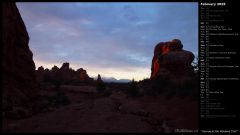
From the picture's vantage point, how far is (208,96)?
6121mm

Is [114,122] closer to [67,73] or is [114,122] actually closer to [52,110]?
[52,110]

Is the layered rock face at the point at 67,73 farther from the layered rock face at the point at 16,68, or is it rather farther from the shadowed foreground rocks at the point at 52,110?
the layered rock face at the point at 16,68

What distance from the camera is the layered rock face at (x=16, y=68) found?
1325 cm

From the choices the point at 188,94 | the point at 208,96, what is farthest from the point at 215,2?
the point at 188,94

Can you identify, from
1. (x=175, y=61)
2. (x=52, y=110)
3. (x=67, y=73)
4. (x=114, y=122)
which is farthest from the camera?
(x=67, y=73)

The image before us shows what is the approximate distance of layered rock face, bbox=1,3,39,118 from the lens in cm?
1325

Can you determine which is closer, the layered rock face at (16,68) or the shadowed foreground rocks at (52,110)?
the shadowed foreground rocks at (52,110)

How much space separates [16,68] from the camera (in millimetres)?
15156

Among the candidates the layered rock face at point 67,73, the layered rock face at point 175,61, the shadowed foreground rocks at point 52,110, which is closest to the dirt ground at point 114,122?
the shadowed foreground rocks at point 52,110

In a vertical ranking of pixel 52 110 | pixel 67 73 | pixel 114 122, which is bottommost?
pixel 114 122

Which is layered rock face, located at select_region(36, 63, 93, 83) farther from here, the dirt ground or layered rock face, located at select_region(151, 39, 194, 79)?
the dirt ground

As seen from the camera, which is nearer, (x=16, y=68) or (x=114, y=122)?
(x=114, y=122)

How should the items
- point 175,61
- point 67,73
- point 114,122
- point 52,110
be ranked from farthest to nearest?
point 67,73, point 175,61, point 52,110, point 114,122

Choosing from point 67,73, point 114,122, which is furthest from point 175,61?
point 67,73
